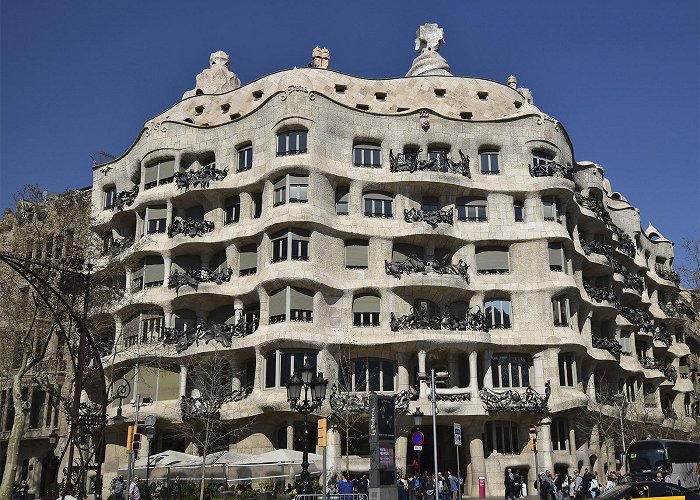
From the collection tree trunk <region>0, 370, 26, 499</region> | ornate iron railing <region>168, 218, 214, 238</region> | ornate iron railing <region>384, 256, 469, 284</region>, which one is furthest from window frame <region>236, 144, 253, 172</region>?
tree trunk <region>0, 370, 26, 499</region>

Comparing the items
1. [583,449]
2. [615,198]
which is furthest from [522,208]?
[615,198]

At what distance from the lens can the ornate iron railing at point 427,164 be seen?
48781 mm

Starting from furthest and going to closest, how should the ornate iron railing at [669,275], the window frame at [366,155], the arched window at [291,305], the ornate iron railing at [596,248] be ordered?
1. the ornate iron railing at [669,275]
2. the ornate iron railing at [596,248]
3. the window frame at [366,155]
4. the arched window at [291,305]

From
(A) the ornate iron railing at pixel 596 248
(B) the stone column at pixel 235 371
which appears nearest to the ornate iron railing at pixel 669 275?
(A) the ornate iron railing at pixel 596 248

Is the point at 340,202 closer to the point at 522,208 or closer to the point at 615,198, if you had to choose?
the point at 522,208

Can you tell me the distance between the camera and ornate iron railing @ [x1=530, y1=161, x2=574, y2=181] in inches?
1981

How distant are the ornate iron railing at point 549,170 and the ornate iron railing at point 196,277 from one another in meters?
19.6

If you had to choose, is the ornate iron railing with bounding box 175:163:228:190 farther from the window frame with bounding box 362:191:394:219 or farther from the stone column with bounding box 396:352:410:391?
the stone column with bounding box 396:352:410:391

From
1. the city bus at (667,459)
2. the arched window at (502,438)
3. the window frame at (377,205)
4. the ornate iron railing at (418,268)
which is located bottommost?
the city bus at (667,459)

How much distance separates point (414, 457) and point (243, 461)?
42.8 feet

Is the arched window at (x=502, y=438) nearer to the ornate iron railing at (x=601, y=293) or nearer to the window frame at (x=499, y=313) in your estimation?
the window frame at (x=499, y=313)

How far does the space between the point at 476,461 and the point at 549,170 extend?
1834 centimetres

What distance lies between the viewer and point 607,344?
5291cm

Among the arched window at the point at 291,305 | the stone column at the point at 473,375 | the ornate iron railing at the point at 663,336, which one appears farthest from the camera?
the ornate iron railing at the point at 663,336
